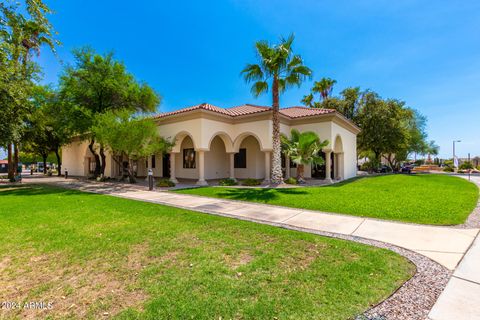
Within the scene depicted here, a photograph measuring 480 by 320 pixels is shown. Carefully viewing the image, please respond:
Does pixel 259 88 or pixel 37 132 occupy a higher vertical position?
pixel 259 88

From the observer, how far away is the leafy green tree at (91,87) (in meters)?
17.1

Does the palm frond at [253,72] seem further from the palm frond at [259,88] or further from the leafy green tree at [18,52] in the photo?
the leafy green tree at [18,52]

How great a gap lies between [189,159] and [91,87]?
980 cm

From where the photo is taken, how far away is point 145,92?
746 inches

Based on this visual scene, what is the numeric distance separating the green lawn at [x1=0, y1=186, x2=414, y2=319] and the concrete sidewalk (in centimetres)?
54

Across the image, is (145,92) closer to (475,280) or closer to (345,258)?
(345,258)

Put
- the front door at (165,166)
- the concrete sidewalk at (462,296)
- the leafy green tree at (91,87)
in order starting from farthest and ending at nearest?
the front door at (165,166) < the leafy green tree at (91,87) < the concrete sidewalk at (462,296)

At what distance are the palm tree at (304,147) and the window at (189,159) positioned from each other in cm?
935

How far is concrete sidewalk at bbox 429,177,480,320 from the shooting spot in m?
2.82

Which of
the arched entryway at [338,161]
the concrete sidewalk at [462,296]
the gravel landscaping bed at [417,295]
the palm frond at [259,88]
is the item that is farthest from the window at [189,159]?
the concrete sidewalk at [462,296]

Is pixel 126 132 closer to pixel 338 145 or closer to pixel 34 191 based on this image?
pixel 34 191

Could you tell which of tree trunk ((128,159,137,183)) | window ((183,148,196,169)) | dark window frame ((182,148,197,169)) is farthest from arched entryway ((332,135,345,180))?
tree trunk ((128,159,137,183))

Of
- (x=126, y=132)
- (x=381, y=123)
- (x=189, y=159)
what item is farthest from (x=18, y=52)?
(x=381, y=123)

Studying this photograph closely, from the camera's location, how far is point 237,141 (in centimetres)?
1886
